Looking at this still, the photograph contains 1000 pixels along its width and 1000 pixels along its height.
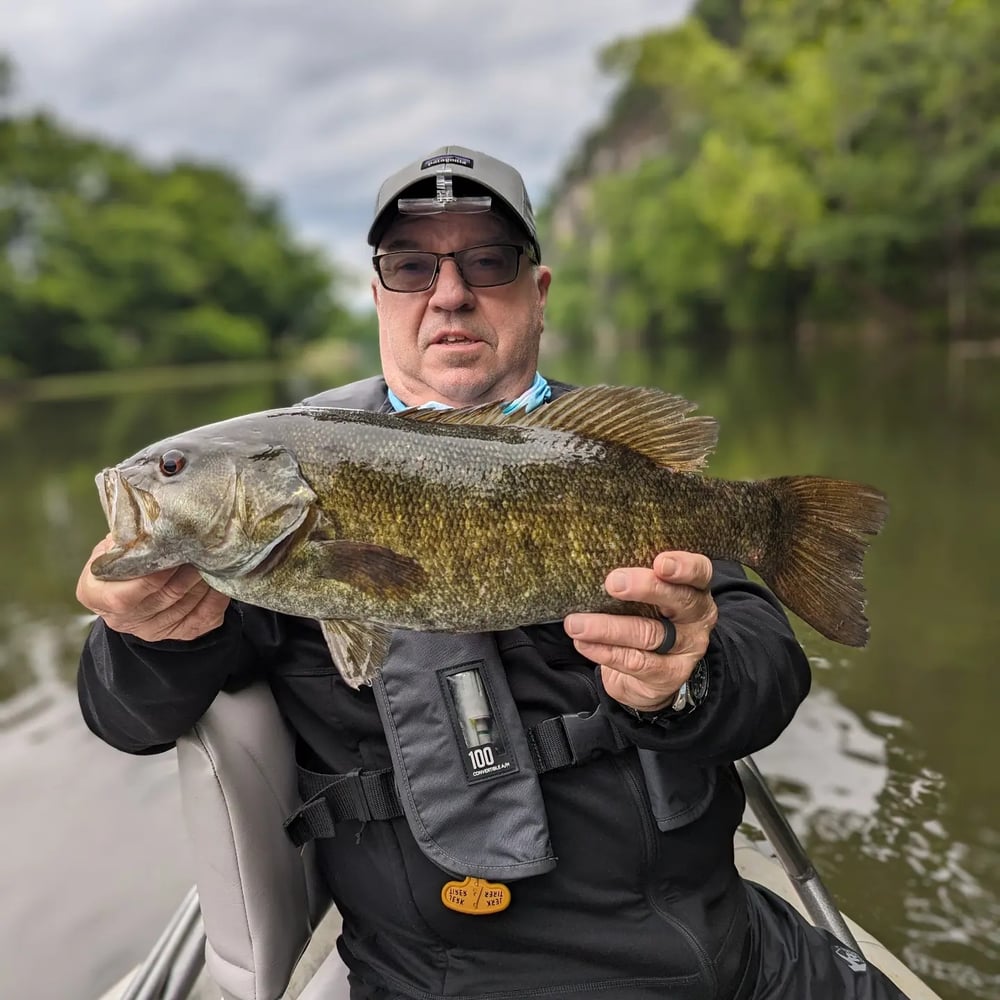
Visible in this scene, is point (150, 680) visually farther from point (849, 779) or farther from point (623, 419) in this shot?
point (849, 779)

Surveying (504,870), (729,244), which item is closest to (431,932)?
(504,870)

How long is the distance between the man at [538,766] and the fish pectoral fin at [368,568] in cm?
33

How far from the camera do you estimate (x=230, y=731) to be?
2.18 metres

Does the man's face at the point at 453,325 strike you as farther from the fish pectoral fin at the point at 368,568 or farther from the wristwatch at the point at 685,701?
the wristwatch at the point at 685,701

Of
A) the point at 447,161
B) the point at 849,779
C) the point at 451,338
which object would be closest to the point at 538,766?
the point at 451,338

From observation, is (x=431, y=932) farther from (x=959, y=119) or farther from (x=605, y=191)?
(x=605, y=191)

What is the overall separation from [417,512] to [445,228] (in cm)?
126

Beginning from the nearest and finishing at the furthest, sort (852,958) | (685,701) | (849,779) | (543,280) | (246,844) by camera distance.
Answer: (685,701) < (246,844) < (852,958) < (543,280) < (849,779)

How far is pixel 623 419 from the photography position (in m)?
2.09

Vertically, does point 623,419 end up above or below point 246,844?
above

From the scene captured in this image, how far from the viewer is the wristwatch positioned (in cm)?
201

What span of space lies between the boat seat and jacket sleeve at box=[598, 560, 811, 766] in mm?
945

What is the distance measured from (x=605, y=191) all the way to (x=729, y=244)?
15200 mm

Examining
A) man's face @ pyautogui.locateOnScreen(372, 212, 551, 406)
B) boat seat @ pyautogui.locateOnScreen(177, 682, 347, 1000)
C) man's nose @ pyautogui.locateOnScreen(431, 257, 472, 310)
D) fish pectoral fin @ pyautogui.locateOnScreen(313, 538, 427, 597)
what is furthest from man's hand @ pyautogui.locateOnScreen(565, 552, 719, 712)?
man's nose @ pyautogui.locateOnScreen(431, 257, 472, 310)
